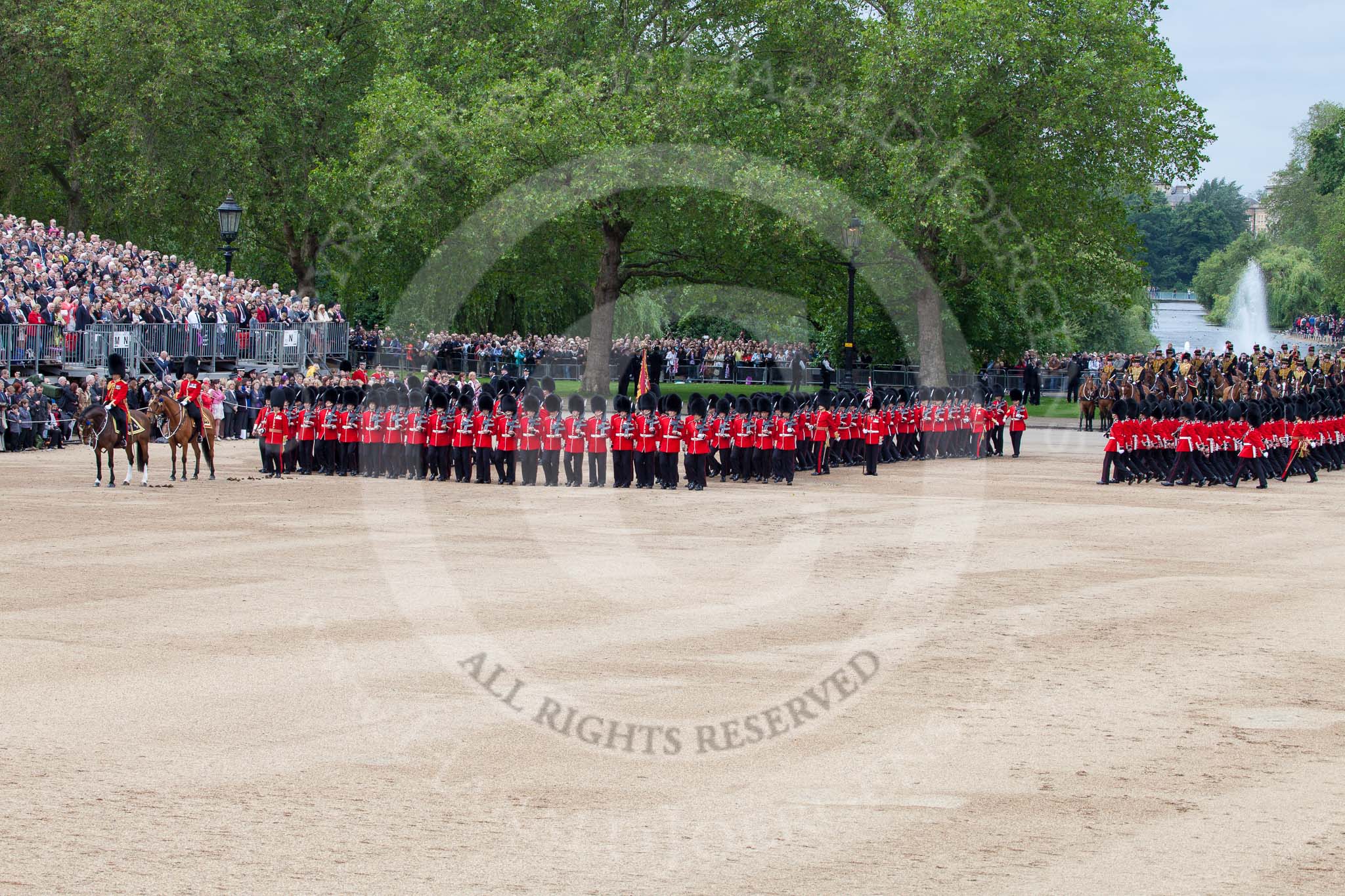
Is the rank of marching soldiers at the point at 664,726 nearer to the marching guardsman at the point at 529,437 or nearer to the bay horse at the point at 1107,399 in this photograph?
the marching guardsman at the point at 529,437

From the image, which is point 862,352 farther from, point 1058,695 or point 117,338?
point 1058,695

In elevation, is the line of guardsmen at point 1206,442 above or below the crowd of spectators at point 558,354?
below

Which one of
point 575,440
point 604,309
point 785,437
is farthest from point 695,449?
point 604,309

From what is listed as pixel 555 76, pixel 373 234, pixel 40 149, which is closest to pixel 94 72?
pixel 40 149

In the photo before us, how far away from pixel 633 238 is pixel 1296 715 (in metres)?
32.8

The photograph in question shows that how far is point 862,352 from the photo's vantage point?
47750mm

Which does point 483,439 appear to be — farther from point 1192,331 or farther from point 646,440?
point 1192,331

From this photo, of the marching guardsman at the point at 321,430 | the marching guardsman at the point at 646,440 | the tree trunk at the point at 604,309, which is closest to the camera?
the marching guardsman at the point at 646,440

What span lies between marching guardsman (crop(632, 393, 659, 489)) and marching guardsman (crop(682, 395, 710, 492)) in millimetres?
452

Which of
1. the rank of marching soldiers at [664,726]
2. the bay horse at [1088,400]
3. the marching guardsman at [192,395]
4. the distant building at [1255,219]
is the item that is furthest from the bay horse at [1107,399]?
the distant building at [1255,219]

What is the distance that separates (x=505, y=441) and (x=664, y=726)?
14547 millimetres

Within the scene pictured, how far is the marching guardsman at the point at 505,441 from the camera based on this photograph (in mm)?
23328

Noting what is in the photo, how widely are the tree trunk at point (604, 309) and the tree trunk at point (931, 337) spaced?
822cm

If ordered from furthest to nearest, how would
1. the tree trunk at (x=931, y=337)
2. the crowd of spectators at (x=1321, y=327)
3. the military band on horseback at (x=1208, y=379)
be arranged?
the crowd of spectators at (x=1321, y=327), the tree trunk at (x=931, y=337), the military band on horseback at (x=1208, y=379)
